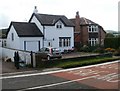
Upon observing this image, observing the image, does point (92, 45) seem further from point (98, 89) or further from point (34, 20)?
point (98, 89)

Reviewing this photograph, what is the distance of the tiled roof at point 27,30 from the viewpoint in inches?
1501

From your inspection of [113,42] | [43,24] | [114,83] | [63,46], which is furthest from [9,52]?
[113,42]

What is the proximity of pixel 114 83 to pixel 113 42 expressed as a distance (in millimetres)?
A: 29331

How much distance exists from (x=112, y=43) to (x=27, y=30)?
15959mm

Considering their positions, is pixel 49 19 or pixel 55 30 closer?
pixel 55 30

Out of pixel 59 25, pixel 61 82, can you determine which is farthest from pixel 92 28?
pixel 61 82

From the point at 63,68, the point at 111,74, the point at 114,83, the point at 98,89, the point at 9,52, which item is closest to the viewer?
the point at 98,89

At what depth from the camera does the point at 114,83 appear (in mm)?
17516

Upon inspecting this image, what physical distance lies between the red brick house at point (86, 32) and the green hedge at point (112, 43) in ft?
8.57

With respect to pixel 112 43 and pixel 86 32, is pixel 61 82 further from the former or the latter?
pixel 86 32

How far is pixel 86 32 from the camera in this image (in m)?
48.8

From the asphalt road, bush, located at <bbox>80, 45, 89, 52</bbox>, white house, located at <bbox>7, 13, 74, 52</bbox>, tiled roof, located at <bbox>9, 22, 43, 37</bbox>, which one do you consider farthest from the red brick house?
the asphalt road

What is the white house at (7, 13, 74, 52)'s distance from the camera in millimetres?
38344

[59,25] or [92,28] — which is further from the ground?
[59,25]
